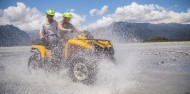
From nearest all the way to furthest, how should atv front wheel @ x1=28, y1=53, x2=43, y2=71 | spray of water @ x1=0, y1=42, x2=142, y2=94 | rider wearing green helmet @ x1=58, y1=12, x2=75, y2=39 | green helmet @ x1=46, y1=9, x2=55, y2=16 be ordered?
spray of water @ x1=0, y1=42, x2=142, y2=94
rider wearing green helmet @ x1=58, y1=12, x2=75, y2=39
green helmet @ x1=46, y1=9, x2=55, y2=16
atv front wheel @ x1=28, y1=53, x2=43, y2=71

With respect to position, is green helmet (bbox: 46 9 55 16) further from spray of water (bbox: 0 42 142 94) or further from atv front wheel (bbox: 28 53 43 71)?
spray of water (bbox: 0 42 142 94)

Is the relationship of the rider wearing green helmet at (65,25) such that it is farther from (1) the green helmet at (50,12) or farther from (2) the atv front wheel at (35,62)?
(2) the atv front wheel at (35,62)

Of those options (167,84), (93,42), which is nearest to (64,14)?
(93,42)

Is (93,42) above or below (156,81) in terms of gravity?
above

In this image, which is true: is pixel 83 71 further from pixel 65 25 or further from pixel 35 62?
pixel 35 62

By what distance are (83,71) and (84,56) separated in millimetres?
471

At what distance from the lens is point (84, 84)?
8203mm

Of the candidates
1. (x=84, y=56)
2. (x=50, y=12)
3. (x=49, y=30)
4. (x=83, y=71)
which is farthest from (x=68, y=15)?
(x=83, y=71)

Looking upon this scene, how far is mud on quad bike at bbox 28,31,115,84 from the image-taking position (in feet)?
26.8

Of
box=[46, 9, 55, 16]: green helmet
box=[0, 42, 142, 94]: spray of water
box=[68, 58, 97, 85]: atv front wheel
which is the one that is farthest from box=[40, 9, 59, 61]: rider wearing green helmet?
box=[68, 58, 97, 85]: atv front wheel

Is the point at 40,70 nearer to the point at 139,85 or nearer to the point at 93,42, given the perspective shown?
the point at 93,42

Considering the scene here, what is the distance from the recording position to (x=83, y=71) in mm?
8391

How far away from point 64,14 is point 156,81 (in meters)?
3.96

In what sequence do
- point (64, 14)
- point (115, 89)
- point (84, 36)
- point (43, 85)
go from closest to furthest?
1. point (115, 89)
2. point (43, 85)
3. point (84, 36)
4. point (64, 14)
